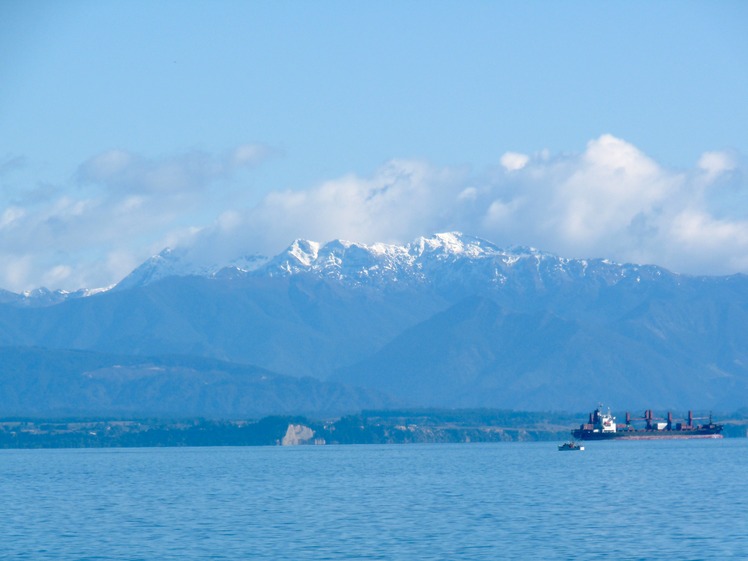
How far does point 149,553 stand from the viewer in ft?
274

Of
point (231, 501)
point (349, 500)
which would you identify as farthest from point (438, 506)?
point (231, 501)

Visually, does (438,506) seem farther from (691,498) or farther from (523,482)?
(523,482)

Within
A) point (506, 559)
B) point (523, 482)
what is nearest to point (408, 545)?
point (506, 559)

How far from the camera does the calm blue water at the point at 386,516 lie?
8325cm

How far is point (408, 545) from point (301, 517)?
1822cm

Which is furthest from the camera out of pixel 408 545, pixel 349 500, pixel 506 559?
pixel 349 500

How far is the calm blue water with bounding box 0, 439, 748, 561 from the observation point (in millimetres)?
83250

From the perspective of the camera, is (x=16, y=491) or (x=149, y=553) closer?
(x=149, y=553)

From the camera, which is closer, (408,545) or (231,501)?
(408,545)

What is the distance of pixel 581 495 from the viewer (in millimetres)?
119000

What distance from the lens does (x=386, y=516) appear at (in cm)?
10131

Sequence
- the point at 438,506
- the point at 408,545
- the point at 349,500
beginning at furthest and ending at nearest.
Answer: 1. the point at 349,500
2. the point at 438,506
3. the point at 408,545

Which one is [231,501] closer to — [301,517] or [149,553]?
[301,517]

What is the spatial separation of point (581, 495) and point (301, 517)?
27.8 m
